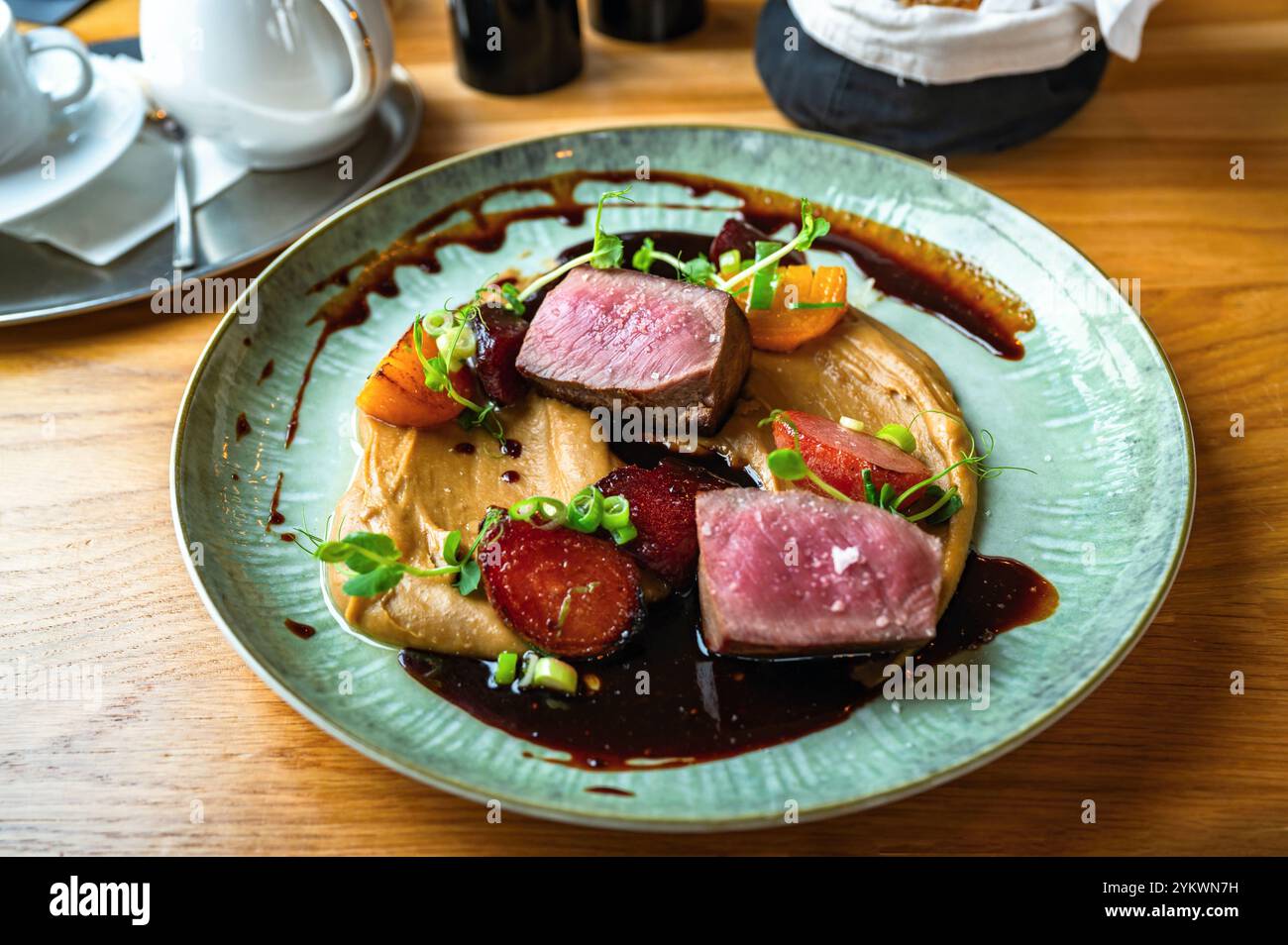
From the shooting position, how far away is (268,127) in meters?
2.63

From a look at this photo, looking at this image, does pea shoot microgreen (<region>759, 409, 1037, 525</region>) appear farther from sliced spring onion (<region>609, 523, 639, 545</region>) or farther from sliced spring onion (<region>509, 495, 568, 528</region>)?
sliced spring onion (<region>509, 495, 568, 528</region>)

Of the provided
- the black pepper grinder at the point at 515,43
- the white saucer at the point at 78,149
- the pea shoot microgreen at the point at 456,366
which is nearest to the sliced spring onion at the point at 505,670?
the pea shoot microgreen at the point at 456,366

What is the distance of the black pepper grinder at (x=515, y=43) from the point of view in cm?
297

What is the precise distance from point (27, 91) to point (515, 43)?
130cm

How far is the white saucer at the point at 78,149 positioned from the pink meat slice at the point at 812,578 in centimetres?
184

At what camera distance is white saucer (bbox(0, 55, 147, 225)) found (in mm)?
2480

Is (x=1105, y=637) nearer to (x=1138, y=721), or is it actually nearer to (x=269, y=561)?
(x=1138, y=721)

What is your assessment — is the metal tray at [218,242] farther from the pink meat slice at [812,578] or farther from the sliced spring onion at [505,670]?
the pink meat slice at [812,578]

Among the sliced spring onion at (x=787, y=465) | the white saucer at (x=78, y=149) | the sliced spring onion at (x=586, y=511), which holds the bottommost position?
the sliced spring onion at (x=586, y=511)

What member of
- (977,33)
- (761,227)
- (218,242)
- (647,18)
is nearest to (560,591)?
(761,227)

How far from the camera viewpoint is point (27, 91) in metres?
2.49

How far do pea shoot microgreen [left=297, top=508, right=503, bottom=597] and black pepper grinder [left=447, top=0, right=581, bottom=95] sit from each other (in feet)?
5.91

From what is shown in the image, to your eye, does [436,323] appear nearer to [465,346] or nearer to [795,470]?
[465,346]

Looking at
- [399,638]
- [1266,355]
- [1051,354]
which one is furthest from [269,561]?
[1266,355]
